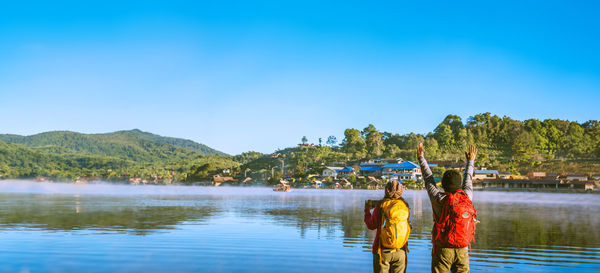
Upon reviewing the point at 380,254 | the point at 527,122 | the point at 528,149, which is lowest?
the point at 380,254

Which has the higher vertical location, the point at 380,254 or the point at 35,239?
the point at 380,254

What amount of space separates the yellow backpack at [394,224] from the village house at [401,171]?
98834mm

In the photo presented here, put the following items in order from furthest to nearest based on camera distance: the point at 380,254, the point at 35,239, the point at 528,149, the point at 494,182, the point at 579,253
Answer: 1. the point at 528,149
2. the point at 494,182
3. the point at 35,239
4. the point at 579,253
5. the point at 380,254

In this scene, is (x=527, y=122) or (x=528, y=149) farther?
(x=527, y=122)

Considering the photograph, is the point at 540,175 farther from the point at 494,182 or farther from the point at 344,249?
the point at 344,249

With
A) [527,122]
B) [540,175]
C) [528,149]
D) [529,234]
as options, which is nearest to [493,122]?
[527,122]

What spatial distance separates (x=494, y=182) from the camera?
8919 cm

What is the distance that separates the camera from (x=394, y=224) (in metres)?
5.39

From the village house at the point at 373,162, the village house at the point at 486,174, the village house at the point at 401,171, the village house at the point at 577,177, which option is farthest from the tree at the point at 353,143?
the village house at the point at 577,177

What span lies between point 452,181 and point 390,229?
0.89 metres

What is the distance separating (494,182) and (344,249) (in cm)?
8525

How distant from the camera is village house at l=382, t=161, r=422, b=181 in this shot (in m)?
104

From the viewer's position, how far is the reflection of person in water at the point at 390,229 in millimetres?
5387

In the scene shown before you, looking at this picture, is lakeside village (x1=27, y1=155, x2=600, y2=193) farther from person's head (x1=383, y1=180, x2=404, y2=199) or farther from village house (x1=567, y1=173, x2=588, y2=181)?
person's head (x1=383, y1=180, x2=404, y2=199)
